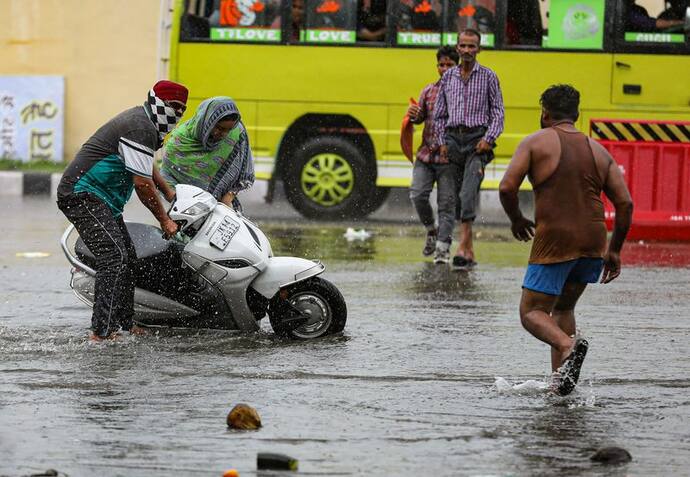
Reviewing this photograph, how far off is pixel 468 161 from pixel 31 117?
10.8m

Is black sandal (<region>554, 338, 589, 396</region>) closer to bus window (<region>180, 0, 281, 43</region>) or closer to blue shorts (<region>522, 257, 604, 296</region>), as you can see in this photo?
blue shorts (<region>522, 257, 604, 296</region>)

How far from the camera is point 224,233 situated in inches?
315

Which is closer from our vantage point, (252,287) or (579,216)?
(579,216)

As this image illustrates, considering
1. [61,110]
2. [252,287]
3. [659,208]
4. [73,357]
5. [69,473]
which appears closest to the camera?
[69,473]

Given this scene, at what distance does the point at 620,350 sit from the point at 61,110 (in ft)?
47.9

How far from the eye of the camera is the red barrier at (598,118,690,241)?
48.6 ft

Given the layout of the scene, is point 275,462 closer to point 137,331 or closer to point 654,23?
point 137,331

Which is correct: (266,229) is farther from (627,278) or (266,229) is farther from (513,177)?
(513,177)

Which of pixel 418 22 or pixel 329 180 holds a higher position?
pixel 418 22

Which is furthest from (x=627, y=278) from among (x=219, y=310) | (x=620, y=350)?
(x=219, y=310)

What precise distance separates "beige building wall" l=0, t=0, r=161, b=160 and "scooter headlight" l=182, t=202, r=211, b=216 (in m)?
13.7

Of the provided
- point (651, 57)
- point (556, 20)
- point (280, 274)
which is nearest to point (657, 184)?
point (651, 57)

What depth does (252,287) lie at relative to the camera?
8.09m

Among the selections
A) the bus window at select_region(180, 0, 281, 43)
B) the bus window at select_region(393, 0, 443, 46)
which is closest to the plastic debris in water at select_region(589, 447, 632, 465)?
the bus window at select_region(393, 0, 443, 46)
